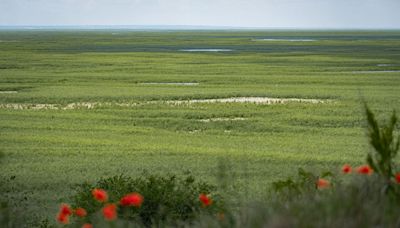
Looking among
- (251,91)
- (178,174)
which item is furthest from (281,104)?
(178,174)

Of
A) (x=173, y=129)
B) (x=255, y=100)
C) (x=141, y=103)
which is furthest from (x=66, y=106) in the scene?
(x=255, y=100)

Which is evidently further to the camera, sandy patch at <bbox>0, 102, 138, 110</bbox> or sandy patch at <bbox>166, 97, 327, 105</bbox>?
sandy patch at <bbox>166, 97, 327, 105</bbox>

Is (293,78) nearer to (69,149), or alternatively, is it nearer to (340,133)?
(340,133)

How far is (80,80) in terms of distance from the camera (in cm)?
3916

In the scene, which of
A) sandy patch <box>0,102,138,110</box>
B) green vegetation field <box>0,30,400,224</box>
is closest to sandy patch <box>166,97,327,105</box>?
green vegetation field <box>0,30,400,224</box>

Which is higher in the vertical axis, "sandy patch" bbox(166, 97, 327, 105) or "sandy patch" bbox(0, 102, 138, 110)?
"sandy patch" bbox(166, 97, 327, 105)

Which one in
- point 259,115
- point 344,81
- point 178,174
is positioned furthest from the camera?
point 344,81

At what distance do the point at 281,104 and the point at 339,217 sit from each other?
22.8m

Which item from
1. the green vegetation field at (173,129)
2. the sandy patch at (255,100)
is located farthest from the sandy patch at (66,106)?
the sandy patch at (255,100)

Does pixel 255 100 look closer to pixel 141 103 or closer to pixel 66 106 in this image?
pixel 141 103

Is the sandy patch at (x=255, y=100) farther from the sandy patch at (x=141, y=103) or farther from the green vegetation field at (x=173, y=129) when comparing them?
the green vegetation field at (x=173, y=129)

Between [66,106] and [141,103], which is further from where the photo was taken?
[141,103]

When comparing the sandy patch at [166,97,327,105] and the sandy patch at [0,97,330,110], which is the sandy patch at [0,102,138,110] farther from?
the sandy patch at [166,97,327,105]

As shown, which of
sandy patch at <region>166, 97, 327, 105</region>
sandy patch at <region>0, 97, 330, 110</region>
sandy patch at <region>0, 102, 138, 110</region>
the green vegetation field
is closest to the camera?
the green vegetation field
